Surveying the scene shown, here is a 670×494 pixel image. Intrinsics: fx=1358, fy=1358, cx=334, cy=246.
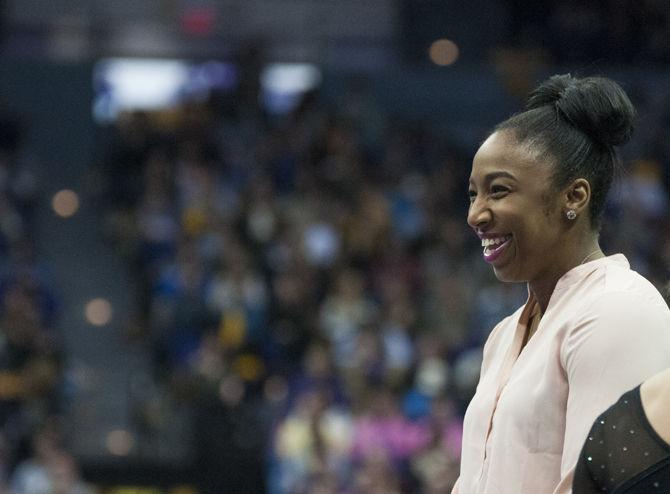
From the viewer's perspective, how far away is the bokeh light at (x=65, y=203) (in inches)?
513

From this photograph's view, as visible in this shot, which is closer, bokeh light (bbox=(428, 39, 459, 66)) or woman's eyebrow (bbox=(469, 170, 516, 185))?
woman's eyebrow (bbox=(469, 170, 516, 185))

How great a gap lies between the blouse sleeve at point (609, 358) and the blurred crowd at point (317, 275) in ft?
20.4

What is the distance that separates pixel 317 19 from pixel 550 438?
495 inches

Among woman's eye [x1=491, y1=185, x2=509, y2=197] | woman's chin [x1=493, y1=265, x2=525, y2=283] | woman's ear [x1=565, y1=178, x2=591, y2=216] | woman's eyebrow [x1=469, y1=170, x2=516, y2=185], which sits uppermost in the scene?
woman's eyebrow [x1=469, y1=170, x2=516, y2=185]

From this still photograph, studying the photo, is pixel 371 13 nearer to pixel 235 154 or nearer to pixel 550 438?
pixel 235 154

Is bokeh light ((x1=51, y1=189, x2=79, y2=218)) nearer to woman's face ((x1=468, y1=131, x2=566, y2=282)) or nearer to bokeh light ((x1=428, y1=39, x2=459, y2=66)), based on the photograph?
bokeh light ((x1=428, y1=39, x2=459, y2=66))

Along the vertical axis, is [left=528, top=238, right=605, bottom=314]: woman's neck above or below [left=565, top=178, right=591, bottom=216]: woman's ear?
below

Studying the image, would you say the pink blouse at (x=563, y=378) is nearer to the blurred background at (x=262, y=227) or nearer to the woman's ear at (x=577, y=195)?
the woman's ear at (x=577, y=195)

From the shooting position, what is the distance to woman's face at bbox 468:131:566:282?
258cm

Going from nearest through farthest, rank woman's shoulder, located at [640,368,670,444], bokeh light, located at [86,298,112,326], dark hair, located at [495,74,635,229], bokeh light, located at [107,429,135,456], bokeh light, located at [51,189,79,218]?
1. woman's shoulder, located at [640,368,670,444]
2. dark hair, located at [495,74,635,229]
3. bokeh light, located at [107,429,135,456]
4. bokeh light, located at [86,298,112,326]
5. bokeh light, located at [51,189,79,218]

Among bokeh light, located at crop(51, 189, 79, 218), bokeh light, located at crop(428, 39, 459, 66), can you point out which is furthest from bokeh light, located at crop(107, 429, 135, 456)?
bokeh light, located at crop(428, 39, 459, 66)

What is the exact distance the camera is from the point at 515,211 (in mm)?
2584

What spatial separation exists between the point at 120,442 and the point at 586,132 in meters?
8.02

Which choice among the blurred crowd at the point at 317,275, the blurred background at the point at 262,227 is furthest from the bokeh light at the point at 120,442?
the blurred crowd at the point at 317,275
